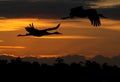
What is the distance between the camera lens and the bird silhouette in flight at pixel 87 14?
23656mm

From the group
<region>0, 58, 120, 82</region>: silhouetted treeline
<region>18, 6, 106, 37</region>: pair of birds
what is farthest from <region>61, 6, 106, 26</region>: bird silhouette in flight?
<region>0, 58, 120, 82</region>: silhouetted treeline

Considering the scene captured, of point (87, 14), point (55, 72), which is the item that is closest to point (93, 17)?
point (87, 14)

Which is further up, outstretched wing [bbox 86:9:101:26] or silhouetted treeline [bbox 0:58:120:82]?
outstretched wing [bbox 86:9:101:26]

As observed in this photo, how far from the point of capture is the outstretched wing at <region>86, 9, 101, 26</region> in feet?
79.9

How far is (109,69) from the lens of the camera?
13975cm

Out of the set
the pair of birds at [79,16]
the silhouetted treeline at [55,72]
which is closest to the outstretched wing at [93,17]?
the pair of birds at [79,16]

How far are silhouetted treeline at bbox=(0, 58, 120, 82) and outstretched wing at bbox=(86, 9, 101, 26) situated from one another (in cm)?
8268

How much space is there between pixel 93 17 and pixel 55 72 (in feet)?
321

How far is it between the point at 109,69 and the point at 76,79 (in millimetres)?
26928

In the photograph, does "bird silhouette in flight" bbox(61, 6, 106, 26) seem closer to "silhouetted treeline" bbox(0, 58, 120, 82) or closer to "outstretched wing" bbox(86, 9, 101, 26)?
"outstretched wing" bbox(86, 9, 101, 26)

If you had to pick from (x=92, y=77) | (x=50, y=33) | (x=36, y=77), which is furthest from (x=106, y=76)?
(x=50, y=33)

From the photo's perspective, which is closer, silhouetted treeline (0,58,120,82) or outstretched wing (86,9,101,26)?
outstretched wing (86,9,101,26)

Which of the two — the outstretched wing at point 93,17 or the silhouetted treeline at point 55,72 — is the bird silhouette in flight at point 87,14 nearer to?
the outstretched wing at point 93,17

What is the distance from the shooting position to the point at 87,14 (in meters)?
24.2
